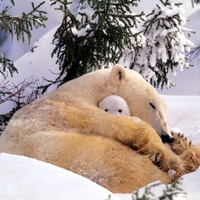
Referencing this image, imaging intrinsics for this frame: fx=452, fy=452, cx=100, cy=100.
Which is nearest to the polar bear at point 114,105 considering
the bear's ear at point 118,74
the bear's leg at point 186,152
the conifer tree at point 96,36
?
the bear's ear at point 118,74

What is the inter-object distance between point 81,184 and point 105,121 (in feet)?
6.68

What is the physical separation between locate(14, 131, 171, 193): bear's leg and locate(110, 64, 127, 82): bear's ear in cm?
94

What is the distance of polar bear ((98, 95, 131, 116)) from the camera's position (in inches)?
175

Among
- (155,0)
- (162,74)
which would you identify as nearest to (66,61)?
(162,74)

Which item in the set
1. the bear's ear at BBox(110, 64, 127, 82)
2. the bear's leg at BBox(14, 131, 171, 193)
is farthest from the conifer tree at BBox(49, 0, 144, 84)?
the bear's leg at BBox(14, 131, 171, 193)

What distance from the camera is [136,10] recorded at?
46.2 feet

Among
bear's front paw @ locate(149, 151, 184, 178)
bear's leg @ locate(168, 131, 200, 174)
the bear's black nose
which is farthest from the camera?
the bear's black nose

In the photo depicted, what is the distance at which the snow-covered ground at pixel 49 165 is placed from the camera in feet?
6.07

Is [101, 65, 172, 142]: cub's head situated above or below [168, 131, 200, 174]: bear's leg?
above

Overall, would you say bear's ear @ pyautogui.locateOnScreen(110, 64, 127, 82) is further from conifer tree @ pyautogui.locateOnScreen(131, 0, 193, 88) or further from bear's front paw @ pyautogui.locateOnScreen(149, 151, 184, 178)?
conifer tree @ pyautogui.locateOnScreen(131, 0, 193, 88)

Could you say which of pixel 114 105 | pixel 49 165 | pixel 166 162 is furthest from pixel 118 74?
pixel 49 165

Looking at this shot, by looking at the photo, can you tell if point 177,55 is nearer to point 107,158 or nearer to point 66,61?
point 66,61

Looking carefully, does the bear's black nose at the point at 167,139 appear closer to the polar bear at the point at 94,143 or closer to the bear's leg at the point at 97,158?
the polar bear at the point at 94,143

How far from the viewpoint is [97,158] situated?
3623 millimetres
